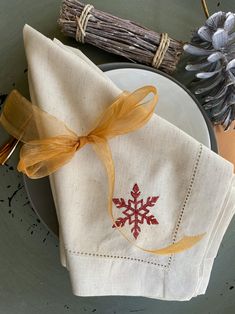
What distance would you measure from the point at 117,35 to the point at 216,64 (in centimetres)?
12

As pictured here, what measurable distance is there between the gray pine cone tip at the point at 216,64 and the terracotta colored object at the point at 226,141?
2 centimetres

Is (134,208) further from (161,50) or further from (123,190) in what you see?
(161,50)

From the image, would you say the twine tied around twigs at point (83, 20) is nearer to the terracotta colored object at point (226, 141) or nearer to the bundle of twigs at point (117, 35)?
the bundle of twigs at point (117, 35)

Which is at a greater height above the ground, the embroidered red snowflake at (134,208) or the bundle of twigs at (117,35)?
the bundle of twigs at (117,35)

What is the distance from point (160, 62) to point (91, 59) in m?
0.08

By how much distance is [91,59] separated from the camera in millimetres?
620

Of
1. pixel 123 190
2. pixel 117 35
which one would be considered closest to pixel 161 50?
pixel 117 35

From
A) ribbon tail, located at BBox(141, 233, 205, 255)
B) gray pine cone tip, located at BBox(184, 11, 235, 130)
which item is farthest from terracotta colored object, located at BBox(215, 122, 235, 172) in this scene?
ribbon tail, located at BBox(141, 233, 205, 255)

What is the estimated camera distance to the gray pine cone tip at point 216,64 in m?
0.57

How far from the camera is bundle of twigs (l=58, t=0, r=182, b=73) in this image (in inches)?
23.3

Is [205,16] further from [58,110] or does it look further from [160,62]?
A: [58,110]

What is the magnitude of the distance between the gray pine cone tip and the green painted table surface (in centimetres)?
6

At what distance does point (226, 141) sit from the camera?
63cm

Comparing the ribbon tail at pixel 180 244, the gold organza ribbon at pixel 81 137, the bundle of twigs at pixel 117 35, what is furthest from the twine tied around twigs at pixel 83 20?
the ribbon tail at pixel 180 244
